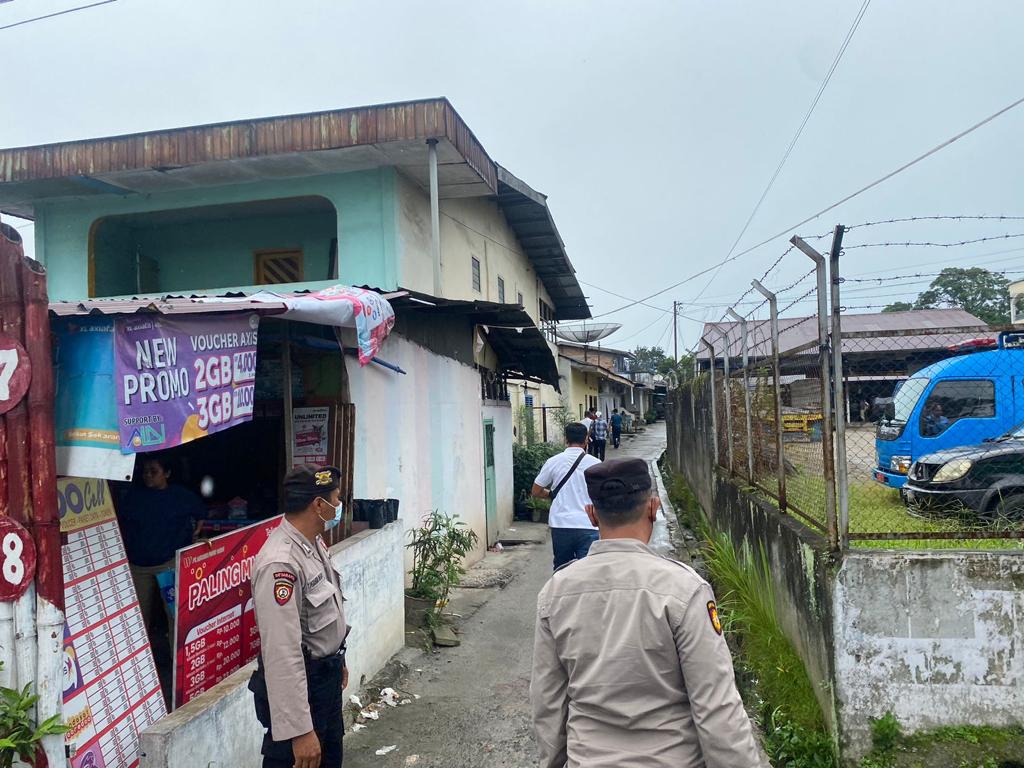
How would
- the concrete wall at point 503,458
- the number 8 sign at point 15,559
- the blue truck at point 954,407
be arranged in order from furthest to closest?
the concrete wall at point 503,458
the blue truck at point 954,407
the number 8 sign at point 15,559

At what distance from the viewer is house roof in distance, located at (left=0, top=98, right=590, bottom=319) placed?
907 centimetres

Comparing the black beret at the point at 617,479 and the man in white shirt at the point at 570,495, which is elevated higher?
the black beret at the point at 617,479

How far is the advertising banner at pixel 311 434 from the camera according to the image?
6242 millimetres

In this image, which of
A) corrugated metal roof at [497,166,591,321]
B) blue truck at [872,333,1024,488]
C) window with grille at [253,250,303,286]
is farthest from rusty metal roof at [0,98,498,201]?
blue truck at [872,333,1024,488]

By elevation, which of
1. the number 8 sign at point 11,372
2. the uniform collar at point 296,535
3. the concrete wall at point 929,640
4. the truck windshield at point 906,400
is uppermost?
the number 8 sign at point 11,372

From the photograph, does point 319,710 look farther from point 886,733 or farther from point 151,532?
point 886,733

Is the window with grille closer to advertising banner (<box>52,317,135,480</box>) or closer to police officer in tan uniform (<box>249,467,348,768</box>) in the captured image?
advertising banner (<box>52,317,135,480</box>)

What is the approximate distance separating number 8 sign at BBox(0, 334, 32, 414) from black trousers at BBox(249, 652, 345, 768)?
1.39m

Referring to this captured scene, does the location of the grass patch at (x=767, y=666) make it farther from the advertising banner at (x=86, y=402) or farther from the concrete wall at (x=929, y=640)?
the advertising banner at (x=86, y=402)

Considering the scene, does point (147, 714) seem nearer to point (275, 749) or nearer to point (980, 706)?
point (275, 749)

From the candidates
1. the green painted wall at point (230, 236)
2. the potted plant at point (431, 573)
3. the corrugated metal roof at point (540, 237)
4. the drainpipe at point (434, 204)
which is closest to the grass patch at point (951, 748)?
the potted plant at point (431, 573)

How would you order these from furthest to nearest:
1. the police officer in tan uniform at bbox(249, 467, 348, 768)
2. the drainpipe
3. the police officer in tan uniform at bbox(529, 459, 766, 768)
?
the drainpipe < the police officer in tan uniform at bbox(249, 467, 348, 768) < the police officer in tan uniform at bbox(529, 459, 766, 768)

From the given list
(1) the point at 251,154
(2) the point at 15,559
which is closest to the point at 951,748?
(2) the point at 15,559

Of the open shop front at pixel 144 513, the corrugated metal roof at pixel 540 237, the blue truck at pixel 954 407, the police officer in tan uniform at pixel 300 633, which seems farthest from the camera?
the corrugated metal roof at pixel 540 237
